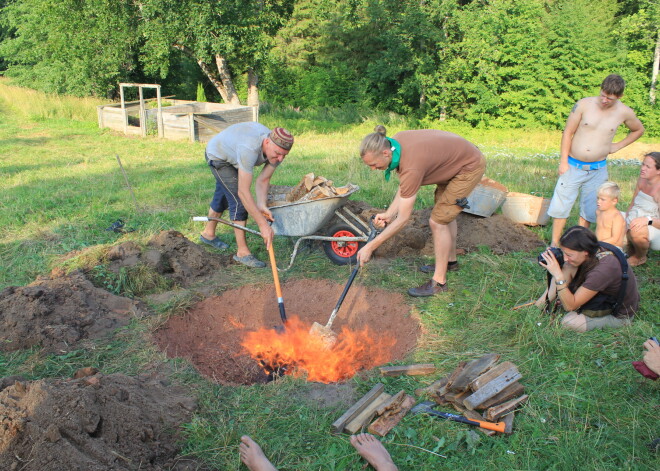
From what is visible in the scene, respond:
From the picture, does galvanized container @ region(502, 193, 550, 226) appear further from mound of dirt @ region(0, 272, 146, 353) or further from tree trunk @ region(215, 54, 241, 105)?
tree trunk @ region(215, 54, 241, 105)

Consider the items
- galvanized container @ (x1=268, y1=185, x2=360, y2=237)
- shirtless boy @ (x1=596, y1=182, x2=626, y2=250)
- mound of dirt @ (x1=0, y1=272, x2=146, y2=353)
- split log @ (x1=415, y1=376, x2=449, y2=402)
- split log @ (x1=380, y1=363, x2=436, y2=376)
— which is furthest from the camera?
galvanized container @ (x1=268, y1=185, x2=360, y2=237)

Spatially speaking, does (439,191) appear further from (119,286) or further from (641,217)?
(119,286)

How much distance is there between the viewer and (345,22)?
21.2 m

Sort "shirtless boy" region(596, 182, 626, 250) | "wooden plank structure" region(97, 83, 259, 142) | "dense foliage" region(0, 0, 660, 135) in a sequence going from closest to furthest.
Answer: "shirtless boy" region(596, 182, 626, 250) < "wooden plank structure" region(97, 83, 259, 142) < "dense foliage" region(0, 0, 660, 135)

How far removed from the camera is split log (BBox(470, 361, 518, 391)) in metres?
3.16

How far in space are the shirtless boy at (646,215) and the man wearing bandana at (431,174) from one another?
1826 mm

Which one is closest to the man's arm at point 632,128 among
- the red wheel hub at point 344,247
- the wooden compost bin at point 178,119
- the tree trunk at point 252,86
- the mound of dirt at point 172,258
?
the red wheel hub at point 344,247

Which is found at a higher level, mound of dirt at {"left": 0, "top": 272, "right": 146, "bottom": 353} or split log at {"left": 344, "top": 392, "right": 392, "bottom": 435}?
mound of dirt at {"left": 0, "top": 272, "right": 146, "bottom": 353}

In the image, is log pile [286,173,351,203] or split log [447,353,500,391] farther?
log pile [286,173,351,203]

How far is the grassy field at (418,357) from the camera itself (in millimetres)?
2824

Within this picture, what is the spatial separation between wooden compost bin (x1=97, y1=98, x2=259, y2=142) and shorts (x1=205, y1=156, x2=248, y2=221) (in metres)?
7.87

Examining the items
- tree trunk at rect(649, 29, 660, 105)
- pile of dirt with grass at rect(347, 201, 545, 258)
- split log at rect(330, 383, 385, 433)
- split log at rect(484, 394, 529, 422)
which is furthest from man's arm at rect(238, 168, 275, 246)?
tree trunk at rect(649, 29, 660, 105)

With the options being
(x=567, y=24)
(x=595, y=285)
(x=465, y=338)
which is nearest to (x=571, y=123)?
(x=595, y=285)

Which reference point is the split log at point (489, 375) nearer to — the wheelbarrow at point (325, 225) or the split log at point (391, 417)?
the split log at point (391, 417)
